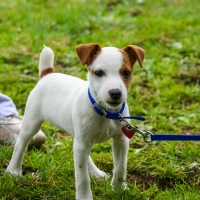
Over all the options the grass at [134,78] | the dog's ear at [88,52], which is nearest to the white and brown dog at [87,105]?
the dog's ear at [88,52]

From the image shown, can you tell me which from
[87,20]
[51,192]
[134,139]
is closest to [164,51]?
[87,20]

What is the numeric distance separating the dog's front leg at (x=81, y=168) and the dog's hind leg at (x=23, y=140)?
0.52m

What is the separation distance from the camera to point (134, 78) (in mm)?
5695

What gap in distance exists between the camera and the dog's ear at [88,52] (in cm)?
295

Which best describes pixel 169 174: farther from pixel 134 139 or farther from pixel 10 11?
pixel 10 11

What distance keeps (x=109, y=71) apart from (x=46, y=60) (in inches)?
35.2

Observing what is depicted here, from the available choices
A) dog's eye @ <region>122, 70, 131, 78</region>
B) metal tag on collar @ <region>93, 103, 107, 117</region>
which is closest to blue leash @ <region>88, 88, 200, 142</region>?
metal tag on collar @ <region>93, 103, 107, 117</region>

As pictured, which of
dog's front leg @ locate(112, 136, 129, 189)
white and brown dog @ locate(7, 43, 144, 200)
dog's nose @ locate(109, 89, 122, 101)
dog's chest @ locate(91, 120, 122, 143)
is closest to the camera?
dog's nose @ locate(109, 89, 122, 101)

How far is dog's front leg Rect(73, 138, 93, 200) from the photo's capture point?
10.4 ft

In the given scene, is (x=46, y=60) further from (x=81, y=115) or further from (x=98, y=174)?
(x=98, y=174)

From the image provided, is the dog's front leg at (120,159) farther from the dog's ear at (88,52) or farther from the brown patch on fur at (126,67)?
the dog's ear at (88,52)

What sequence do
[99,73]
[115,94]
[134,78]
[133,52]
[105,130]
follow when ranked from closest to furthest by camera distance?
[115,94] → [99,73] → [133,52] → [105,130] → [134,78]

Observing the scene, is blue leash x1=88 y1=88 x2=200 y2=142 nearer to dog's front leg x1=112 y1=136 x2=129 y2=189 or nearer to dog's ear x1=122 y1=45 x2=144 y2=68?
→ dog's front leg x1=112 y1=136 x2=129 y2=189

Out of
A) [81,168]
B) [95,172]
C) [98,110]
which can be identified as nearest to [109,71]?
[98,110]
